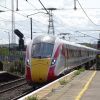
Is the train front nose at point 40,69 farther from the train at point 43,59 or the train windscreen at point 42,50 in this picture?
the train windscreen at point 42,50

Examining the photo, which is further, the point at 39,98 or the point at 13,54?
the point at 13,54

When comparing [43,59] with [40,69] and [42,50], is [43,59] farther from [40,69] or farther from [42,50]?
[42,50]

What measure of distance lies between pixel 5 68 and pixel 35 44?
21.2m

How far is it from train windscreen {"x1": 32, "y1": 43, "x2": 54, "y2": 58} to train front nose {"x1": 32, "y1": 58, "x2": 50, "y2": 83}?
410 millimetres

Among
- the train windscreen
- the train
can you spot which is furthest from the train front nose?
the train windscreen

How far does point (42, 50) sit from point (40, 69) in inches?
57.5

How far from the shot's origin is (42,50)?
24641 mm

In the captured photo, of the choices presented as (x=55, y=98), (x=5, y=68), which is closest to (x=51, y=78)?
(x=55, y=98)

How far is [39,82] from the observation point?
79.0 feet

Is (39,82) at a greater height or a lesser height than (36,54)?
lesser

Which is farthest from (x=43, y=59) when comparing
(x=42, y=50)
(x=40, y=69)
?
(x=42, y=50)

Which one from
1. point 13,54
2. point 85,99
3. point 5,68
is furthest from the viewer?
point 13,54

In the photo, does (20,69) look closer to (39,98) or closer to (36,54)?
(36,54)

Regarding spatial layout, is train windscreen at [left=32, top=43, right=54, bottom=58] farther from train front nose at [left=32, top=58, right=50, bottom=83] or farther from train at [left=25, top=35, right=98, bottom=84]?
train front nose at [left=32, top=58, right=50, bottom=83]
